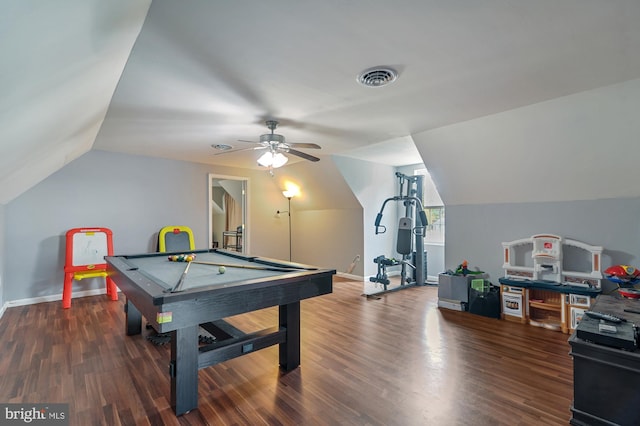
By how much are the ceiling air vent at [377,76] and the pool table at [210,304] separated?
1.65 metres

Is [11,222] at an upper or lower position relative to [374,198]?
lower

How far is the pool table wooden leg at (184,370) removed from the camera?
196cm

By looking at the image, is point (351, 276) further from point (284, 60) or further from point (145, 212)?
point (284, 60)

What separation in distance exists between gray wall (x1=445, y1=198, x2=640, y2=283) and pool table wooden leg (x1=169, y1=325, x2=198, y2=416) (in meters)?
3.96

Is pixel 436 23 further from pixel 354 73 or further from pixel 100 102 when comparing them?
pixel 100 102

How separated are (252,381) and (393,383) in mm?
1122

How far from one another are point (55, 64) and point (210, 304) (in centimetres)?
157

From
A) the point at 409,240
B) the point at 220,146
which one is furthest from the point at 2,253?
the point at 409,240

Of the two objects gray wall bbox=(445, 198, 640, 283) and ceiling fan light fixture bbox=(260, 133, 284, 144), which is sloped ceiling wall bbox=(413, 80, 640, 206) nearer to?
gray wall bbox=(445, 198, 640, 283)

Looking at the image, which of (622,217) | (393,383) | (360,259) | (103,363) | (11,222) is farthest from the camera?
(360,259)

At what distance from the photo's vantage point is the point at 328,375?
96.8 inches

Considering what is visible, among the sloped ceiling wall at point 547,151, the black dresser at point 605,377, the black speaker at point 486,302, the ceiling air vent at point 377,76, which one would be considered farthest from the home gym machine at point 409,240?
the black dresser at point 605,377

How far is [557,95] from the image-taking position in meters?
2.77

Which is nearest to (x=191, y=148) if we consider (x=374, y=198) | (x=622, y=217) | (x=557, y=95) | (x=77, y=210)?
(x=77, y=210)
